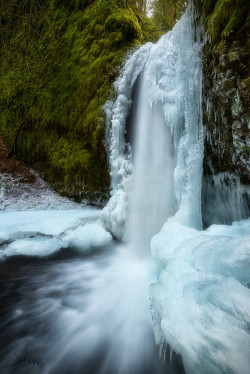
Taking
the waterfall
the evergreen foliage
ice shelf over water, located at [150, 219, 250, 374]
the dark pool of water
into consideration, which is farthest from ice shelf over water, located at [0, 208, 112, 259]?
the evergreen foliage

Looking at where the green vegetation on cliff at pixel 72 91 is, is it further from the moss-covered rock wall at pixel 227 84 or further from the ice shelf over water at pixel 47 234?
the moss-covered rock wall at pixel 227 84

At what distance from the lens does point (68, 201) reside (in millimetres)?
6523

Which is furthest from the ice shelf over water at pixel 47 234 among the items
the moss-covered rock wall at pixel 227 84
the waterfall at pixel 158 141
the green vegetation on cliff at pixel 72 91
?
the moss-covered rock wall at pixel 227 84

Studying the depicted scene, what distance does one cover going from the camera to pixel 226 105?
3.00m

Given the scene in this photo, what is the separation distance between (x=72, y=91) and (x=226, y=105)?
521 centimetres

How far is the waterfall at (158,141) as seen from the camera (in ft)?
11.5

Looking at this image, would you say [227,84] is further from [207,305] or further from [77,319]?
[77,319]

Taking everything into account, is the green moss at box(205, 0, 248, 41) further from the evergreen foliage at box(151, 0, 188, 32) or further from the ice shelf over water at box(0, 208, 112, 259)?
the evergreen foliage at box(151, 0, 188, 32)

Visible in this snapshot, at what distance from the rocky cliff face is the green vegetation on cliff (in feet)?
9.83

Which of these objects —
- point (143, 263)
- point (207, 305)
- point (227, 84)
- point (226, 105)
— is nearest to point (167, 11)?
point (227, 84)

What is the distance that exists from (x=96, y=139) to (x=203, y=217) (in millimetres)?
3504

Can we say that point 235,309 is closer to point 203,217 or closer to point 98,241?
point 203,217

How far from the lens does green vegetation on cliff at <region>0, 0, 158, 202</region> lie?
6.02 meters

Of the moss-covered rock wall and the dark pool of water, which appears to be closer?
the dark pool of water
